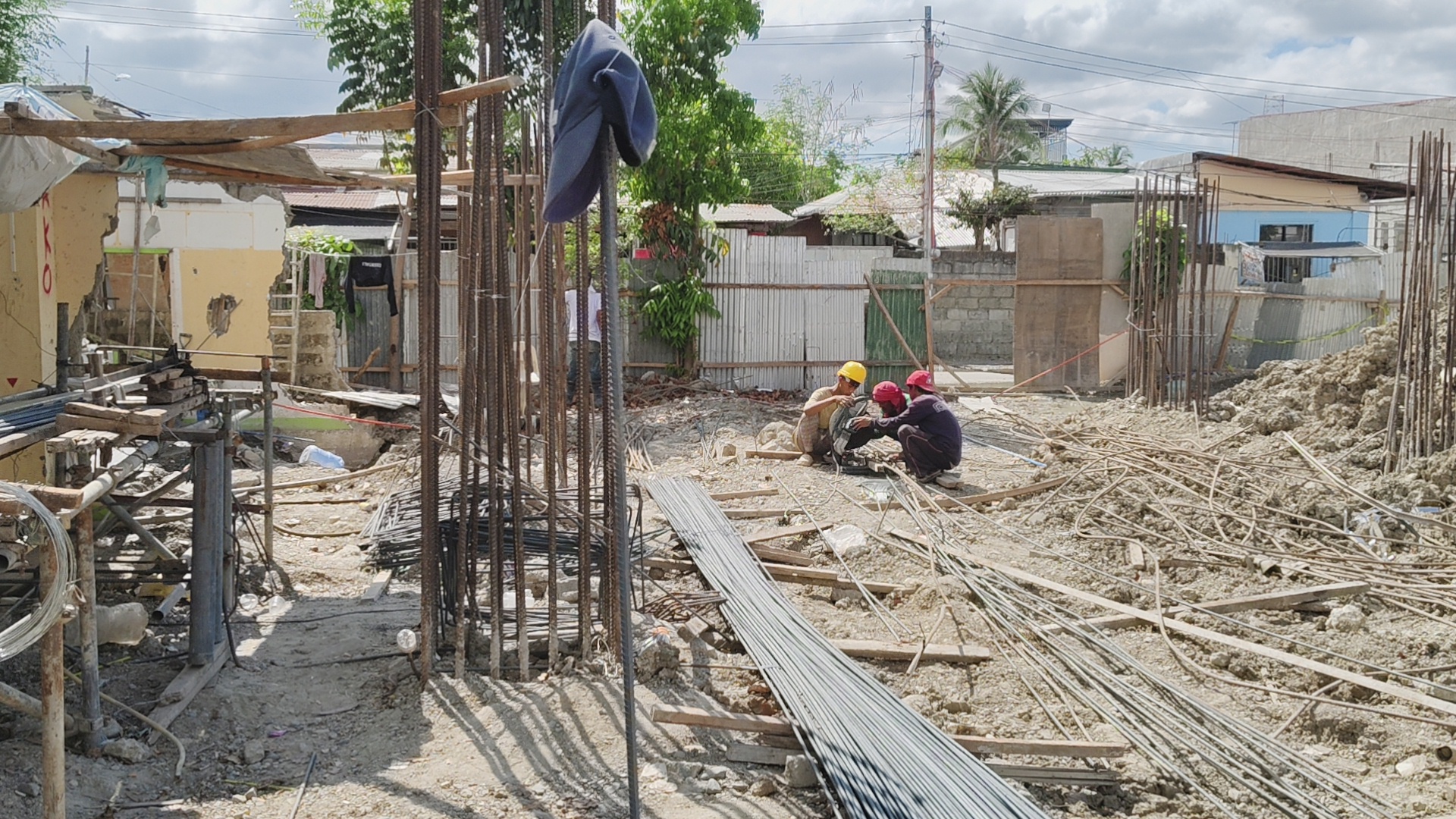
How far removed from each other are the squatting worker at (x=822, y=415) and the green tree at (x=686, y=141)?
5.27 metres

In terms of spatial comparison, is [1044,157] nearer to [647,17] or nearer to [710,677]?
[647,17]

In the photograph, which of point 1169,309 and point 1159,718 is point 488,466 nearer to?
point 1159,718

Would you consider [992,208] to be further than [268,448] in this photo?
Yes

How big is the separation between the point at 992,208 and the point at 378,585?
26.5 meters

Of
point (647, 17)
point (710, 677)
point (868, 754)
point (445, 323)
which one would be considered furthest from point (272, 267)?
point (868, 754)

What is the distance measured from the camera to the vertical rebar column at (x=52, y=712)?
3.54 meters

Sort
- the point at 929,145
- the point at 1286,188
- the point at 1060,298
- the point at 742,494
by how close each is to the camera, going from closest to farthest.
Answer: the point at 742,494
the point at 1060,298
the point at 929,145
the point at 1286,188

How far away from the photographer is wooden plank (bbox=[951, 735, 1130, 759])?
4.69m

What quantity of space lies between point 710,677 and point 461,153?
12.3 ft

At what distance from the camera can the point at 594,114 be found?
3.78 meters

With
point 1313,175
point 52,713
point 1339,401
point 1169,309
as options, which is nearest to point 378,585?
point 52,713

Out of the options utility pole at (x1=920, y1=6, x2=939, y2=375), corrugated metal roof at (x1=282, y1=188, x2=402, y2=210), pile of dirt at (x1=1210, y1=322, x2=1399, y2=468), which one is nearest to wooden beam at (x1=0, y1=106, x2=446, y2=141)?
pile of dirt at (x1=1210, y1=322, x2=1399, y2=468)

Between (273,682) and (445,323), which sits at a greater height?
(445,323)

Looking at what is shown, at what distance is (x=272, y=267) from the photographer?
A: 1501cm
